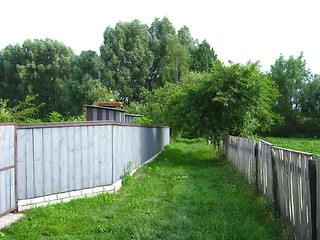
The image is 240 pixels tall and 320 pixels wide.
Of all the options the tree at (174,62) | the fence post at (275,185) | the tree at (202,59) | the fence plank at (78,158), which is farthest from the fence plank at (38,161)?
the tree at (202,59)

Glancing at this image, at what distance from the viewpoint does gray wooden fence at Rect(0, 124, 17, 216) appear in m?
4.60

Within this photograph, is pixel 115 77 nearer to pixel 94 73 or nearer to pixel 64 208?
pixel 94 73

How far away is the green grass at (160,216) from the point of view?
12.4 feet

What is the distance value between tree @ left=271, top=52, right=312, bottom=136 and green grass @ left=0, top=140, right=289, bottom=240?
3822cm

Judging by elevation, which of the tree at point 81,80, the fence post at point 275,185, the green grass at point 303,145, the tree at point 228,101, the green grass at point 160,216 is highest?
the tree at point 81,80

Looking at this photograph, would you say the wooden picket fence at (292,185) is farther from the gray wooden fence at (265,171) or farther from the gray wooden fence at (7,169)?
the gray wooden fence at (7,169)

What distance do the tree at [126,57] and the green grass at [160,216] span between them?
1162 inches

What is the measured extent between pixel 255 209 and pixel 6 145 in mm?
4646

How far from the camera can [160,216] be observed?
453 cm

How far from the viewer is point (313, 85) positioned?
135 ft

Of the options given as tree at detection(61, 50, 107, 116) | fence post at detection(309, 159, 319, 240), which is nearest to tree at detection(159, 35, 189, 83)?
tree at detection(61, 50, 107, 116)

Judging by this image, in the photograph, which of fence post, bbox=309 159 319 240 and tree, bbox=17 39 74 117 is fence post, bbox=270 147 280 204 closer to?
fence post, bbox=309 159 319 240

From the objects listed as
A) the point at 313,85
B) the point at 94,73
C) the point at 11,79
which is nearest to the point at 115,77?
the point at 94,73

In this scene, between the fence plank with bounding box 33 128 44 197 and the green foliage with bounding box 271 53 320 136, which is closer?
the fence plank with bounding box 33 128 44 197
